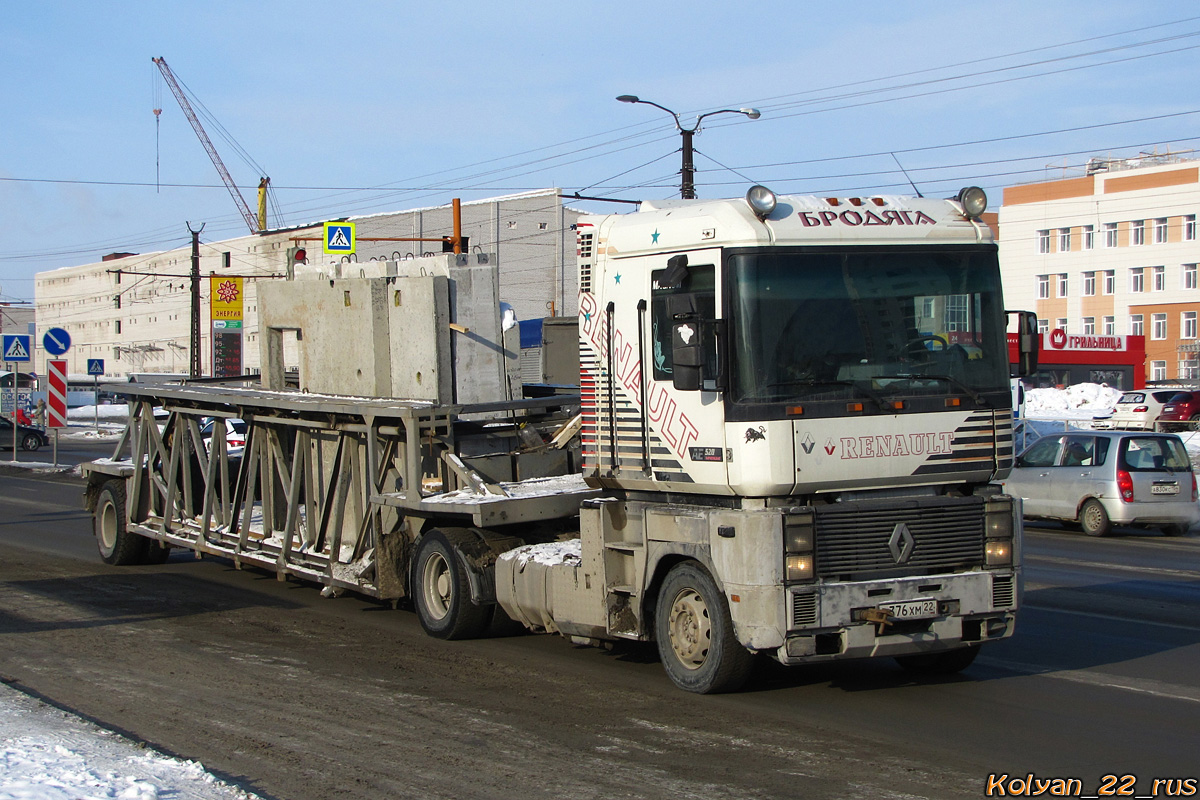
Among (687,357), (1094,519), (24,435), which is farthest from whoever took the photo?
(24,435)

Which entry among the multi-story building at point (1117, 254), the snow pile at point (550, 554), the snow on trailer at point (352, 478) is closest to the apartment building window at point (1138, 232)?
the multi-story building at point (1117, 254)

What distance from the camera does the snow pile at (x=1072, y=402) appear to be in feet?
170

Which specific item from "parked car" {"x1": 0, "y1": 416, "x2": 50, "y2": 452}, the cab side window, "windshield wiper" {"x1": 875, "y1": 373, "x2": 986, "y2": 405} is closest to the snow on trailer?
"windshield wiper" {"x1": 875, "y1": 373, "x2": 986, "y2": 405}

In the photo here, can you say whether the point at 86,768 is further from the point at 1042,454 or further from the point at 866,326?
the point at 1042,454

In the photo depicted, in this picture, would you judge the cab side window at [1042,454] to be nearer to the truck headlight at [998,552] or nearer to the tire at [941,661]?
the tire at [941,661]

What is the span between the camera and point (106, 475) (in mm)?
15805

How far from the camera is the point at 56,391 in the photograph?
97.2ft

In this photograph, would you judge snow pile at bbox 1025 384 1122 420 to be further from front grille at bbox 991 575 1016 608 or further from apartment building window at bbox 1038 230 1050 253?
front grille at bbox 991 575 1016 608

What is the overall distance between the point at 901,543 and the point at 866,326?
133 centimetres

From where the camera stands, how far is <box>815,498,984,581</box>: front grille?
722cm

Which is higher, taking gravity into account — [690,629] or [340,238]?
[340,238]

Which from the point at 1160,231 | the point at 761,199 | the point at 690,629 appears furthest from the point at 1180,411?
the point at 761,199

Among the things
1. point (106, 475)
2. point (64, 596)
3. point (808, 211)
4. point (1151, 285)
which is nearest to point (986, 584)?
point (808, 211)

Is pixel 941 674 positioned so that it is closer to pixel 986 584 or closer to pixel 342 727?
pixel 986 584
